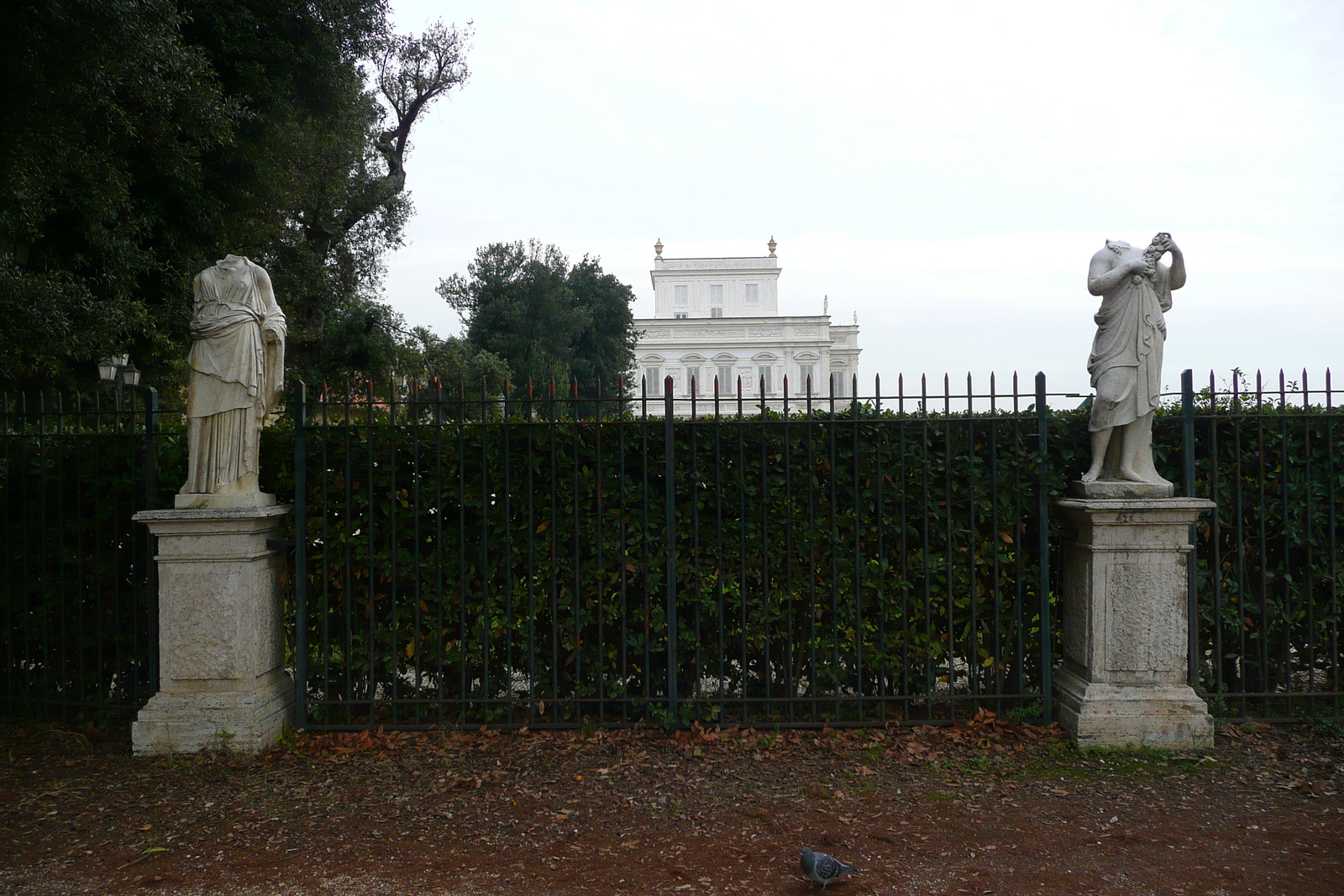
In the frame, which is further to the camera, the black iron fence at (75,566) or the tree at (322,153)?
the tree at (322,153)

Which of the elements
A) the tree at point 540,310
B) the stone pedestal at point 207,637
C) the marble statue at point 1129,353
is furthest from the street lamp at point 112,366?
the tree at point 540,310

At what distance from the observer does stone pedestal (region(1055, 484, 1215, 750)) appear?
4.73 meters

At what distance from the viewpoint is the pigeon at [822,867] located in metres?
3.21

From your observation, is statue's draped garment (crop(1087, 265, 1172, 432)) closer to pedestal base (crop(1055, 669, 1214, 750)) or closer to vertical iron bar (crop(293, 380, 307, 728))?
pedestal base (crop(1055, 669, 1214, 750))

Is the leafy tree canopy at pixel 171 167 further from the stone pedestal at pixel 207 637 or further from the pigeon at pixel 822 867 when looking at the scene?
the pigeon at pixel 822 867

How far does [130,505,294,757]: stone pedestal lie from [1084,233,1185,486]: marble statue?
199 inches

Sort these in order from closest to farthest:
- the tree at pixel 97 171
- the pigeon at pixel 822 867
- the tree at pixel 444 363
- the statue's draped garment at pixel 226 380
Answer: the pigeon at pixel 822 867
the statue's draped garment at pixel 226 380
the tree at pixel 97 171
the tree at pixel 444 363

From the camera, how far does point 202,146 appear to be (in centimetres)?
1016

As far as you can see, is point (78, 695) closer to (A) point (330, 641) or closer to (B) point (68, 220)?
(A) point (330, 641)

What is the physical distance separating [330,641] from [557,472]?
75.4 inches

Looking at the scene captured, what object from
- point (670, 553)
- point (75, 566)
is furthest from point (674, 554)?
point (75, 566)

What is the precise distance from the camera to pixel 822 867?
126 inches

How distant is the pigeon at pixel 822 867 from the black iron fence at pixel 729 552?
71.0 inches

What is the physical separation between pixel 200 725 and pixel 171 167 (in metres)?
7.66
